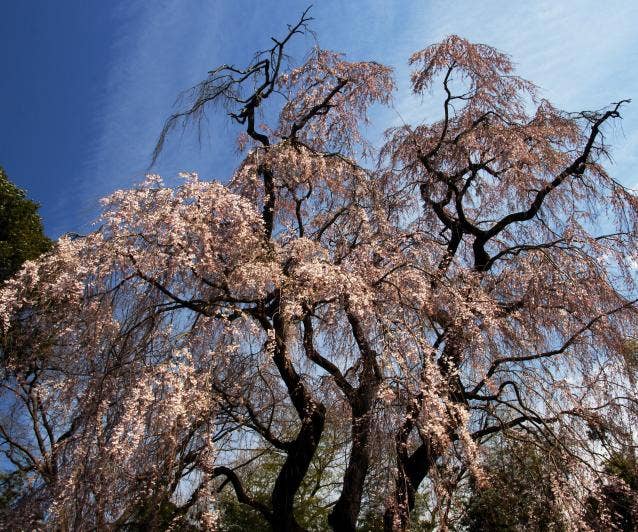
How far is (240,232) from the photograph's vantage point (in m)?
5.32

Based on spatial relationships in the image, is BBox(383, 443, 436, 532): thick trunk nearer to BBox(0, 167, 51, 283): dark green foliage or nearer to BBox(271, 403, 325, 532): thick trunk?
BBox(271, 403, 325, 532): thick trunk

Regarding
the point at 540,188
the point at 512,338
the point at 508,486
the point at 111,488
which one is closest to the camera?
the point at 111,488

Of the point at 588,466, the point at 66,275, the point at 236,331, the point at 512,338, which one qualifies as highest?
the point at 512,338

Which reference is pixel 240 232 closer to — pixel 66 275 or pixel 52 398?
pixel 66 275

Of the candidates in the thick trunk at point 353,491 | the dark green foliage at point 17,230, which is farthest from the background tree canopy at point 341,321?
Result: the dark green foliage at point 17,230

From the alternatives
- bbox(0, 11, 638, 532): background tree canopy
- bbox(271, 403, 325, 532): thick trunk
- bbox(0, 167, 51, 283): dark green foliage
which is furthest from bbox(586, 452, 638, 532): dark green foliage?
bbox(0, 167, 51, 283): dark green foliage

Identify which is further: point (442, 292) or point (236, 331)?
point (442, 292)

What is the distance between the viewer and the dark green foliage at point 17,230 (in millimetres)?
10977

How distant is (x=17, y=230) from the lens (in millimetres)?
11641

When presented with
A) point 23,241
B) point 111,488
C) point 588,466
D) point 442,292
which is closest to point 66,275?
point 111,488

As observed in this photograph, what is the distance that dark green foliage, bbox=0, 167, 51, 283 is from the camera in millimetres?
10977

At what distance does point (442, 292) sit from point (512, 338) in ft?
2.97

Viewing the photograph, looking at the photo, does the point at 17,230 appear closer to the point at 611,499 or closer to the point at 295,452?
the point at 295,452

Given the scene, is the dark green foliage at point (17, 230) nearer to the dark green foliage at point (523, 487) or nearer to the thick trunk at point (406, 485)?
the thick trunk at point (406, 485)
